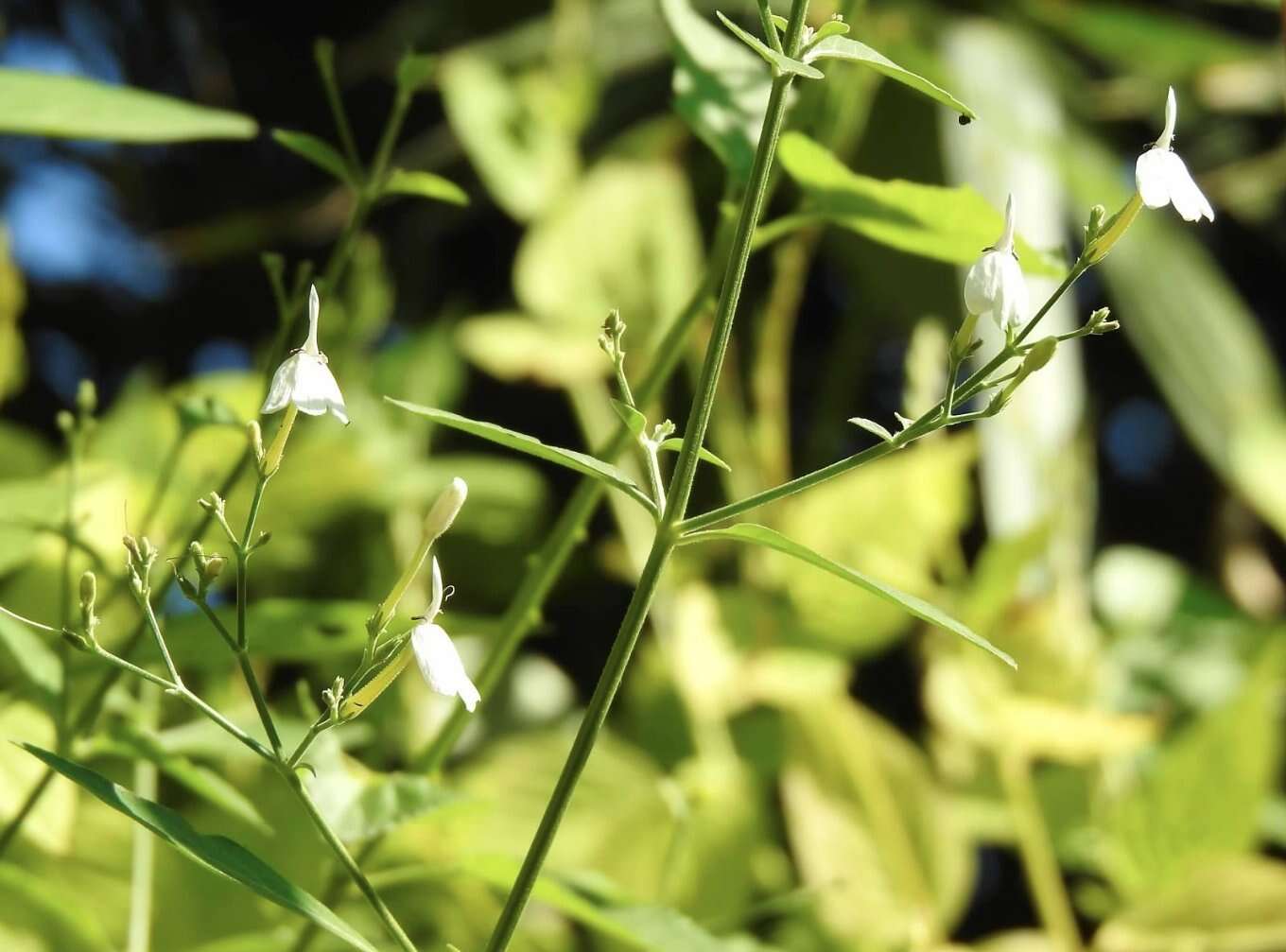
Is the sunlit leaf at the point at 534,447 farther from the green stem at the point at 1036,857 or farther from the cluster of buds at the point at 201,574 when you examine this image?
the green stem at the point at 1036,857

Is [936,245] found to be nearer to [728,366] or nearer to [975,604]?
[975,604]

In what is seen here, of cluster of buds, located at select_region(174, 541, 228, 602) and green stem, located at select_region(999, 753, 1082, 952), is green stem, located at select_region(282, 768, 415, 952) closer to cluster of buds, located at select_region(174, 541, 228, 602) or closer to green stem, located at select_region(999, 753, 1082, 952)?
cluster of buds, located at select_region(174, 541, 228, 602)

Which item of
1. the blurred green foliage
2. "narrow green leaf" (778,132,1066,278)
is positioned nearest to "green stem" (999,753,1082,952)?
the blurred green foliage

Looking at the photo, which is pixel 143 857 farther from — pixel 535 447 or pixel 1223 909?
pixel 1223 909

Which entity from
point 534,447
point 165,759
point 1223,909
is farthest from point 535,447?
point 1223,909

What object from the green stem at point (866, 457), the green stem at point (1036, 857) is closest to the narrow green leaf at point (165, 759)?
the green stem at point (866, 457)

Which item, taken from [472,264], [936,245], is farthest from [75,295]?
[936,245]
